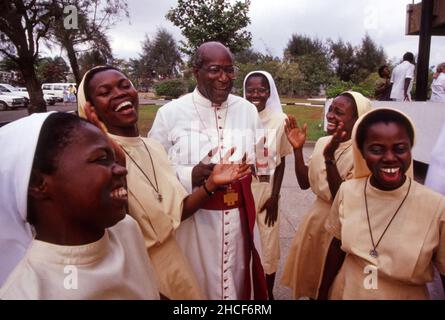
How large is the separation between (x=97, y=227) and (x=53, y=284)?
9.6 inches

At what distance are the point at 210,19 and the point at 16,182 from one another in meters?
11.5

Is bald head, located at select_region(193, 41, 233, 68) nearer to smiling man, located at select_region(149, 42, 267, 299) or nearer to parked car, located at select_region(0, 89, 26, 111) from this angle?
smiling man, located at select_region(149, 42, 267, 299)

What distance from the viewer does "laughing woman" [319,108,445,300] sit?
176 cm

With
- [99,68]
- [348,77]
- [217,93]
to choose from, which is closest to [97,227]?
[99,68]

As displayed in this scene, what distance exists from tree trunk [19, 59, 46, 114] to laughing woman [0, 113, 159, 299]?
30.7ft

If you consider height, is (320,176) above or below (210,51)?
below

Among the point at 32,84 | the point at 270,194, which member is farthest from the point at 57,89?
the point at 270,194

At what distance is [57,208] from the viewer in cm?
133

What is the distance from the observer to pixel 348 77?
126 feet

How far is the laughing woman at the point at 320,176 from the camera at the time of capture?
8.51 feet

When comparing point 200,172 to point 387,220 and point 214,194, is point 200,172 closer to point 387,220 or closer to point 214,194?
point 214,194

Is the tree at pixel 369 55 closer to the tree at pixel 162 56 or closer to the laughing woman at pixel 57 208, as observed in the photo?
the tree at pixel 162 56

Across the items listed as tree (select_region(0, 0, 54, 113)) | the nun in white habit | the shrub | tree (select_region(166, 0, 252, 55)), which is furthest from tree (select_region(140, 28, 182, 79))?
the nun in white habit
